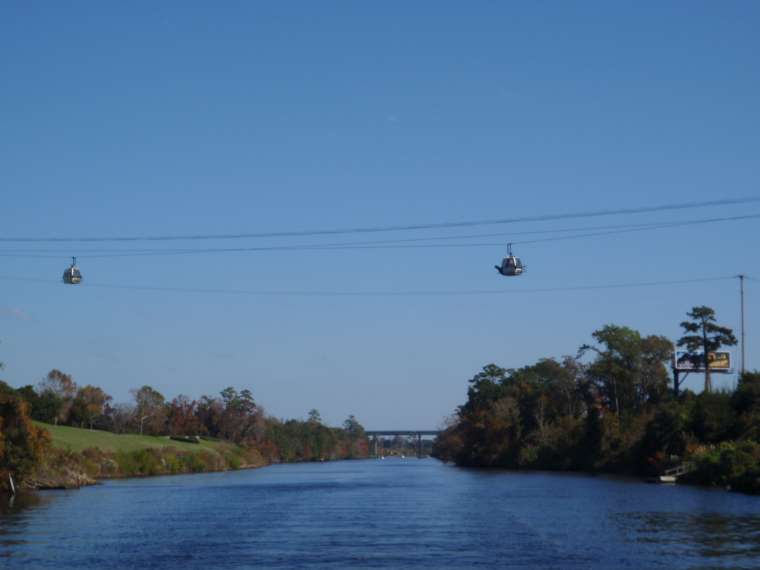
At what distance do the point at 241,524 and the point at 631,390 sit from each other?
88259 millimetres

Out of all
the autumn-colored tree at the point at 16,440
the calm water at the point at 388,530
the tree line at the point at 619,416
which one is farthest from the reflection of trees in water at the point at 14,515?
the tree line at the point at 619,416

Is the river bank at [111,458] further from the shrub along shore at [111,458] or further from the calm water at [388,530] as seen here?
the calm water at [388,530]

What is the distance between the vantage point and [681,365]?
119250mm

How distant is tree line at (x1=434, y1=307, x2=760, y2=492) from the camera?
9219 centimetres

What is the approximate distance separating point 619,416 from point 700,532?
84.5 metres

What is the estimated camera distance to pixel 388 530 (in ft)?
163

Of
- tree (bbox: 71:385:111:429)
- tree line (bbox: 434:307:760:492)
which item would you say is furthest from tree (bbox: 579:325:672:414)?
tree (bbox: 71:385:111:429)

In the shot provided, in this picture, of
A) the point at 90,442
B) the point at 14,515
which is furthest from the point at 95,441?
the point at 14,515

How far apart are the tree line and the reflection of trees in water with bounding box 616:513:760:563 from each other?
20.2 m

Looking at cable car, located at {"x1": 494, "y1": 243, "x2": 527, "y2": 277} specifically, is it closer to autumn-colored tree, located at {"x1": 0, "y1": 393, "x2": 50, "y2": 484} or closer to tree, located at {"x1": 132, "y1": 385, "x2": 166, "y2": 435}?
autumn-colored tree, located at {"x1": 0, "y1": 393, "x2": 50, "y2": 484}

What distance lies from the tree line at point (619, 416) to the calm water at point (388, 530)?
14801 millimetres

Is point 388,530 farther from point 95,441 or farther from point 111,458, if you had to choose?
point 95,441

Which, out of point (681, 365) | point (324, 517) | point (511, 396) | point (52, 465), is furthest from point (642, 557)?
point (511, 396)

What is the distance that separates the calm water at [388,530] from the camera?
39562mm
